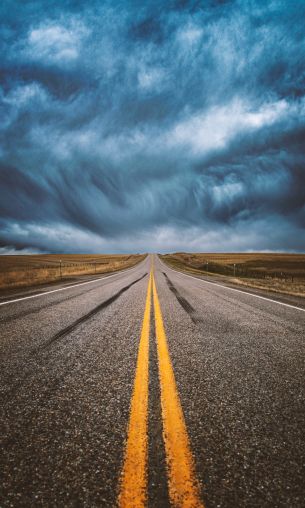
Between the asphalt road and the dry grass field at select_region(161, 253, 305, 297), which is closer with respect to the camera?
the asphalt road

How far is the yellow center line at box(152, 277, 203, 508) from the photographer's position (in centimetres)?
114

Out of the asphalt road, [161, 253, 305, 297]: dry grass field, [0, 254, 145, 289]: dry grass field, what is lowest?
[161, 253, 305, 297]: dry grass field

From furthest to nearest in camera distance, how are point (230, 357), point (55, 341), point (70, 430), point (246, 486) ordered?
point (55, 341)
point (230, 357)
point (70, 430)
point (246, 486)

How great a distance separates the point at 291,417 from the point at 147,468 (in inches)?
49.5

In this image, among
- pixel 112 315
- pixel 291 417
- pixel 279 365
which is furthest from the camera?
pixel 112 315

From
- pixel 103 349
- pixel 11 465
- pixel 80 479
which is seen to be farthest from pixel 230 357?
pixel 11 465

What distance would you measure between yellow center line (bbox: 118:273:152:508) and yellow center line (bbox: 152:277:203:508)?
14 centimetres

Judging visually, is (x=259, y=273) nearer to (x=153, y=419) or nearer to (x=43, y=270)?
(x=43, y=270)

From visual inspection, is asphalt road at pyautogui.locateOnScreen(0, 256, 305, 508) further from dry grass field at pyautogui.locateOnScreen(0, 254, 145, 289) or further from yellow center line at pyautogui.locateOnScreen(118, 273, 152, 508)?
dry grass field at pyautogui.locateOnScreen(0, 254, 145, 289)

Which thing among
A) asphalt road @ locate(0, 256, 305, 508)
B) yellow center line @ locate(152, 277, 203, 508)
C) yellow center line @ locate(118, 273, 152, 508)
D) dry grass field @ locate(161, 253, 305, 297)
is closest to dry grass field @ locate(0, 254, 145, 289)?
asphalt road @ locate(0, 256, 305, 508)

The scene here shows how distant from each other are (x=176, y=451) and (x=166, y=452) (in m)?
0.06

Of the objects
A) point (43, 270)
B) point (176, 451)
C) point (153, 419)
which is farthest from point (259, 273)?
Result: point (176, 451)

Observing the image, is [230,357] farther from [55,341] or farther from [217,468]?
[55,341]

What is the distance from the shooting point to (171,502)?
1107 millimetres
